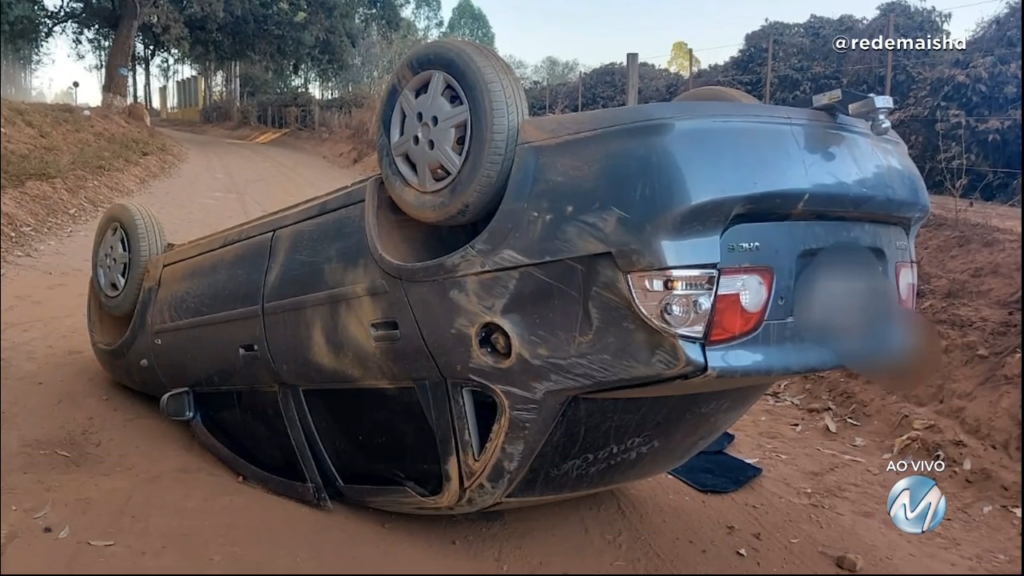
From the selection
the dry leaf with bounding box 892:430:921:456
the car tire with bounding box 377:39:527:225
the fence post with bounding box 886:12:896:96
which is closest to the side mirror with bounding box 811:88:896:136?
the car tire with bounding box 377:39:527:225

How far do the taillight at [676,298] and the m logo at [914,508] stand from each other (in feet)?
4.45

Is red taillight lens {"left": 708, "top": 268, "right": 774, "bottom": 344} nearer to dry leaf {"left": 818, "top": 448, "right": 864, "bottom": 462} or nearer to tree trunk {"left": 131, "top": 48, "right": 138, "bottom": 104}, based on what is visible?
dry leaf {"left": 818, "top": 448, "right": 864, "bottom": 462}

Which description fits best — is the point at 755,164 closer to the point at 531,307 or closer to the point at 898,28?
the point at 531,307

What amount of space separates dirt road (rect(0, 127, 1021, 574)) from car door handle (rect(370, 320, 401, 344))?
1.87ft

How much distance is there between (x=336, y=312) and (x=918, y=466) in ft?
11.3

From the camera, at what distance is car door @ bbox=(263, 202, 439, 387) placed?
7.57 ft

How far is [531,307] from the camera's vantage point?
6.49ft

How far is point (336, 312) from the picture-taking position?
8.15 feet

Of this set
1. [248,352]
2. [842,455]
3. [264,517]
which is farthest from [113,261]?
[842,455]

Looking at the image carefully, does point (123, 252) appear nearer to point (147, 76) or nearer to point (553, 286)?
point (147, 76)

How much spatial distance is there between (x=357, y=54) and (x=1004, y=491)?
4.25 meters

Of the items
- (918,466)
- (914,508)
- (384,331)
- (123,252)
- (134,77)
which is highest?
(134,77)

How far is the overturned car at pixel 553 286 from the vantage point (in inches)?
69.8

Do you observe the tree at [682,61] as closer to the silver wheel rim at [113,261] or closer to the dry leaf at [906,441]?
the dry leaf at [906,441]
